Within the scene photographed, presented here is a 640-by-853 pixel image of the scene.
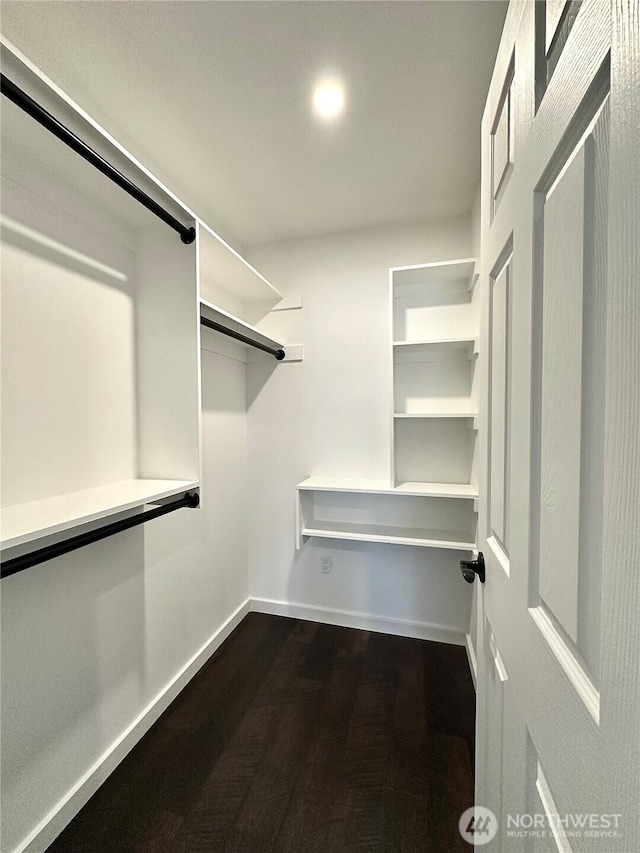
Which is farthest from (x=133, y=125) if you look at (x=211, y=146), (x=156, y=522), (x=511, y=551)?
(x=511, y=551)

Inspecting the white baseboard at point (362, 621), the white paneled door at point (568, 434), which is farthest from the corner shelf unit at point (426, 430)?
the white paneled door at point (568, 434)

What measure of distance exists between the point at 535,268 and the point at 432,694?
6.58 feet

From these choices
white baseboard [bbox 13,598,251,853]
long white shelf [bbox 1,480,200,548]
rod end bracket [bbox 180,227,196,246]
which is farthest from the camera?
rod end bracket [bbox 180,227,196,246]

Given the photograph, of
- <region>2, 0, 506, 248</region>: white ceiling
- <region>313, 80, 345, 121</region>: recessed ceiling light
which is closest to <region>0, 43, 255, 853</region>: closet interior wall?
<region>2, 0, 506, 248</region>: white ceiling

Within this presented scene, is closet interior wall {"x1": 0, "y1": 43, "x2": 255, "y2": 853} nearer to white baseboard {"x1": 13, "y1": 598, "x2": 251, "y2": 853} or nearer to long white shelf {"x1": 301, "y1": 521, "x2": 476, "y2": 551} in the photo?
white baseboard {"x1": 13, "y1": 598, "x2": 251, "y2": 853}

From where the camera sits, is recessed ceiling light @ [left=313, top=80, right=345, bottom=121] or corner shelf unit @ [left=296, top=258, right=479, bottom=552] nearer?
recessed ceiling light @ [left=313, top=80, right=345, bottom=121]

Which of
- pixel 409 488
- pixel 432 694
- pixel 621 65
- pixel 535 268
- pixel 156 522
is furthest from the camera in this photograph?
pixel 409 488

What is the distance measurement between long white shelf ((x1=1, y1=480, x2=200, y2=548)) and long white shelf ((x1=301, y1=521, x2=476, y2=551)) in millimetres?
1049

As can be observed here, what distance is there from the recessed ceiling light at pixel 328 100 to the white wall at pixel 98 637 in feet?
3.91

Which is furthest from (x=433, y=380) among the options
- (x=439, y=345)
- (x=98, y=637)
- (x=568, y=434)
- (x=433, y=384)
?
(x=98, y=637)

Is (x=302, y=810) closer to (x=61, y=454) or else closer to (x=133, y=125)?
(x=61, y=454)

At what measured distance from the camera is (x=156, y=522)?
1657mm

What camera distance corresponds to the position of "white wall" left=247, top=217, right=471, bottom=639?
2.21 meters

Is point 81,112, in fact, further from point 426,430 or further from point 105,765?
point 105,765
